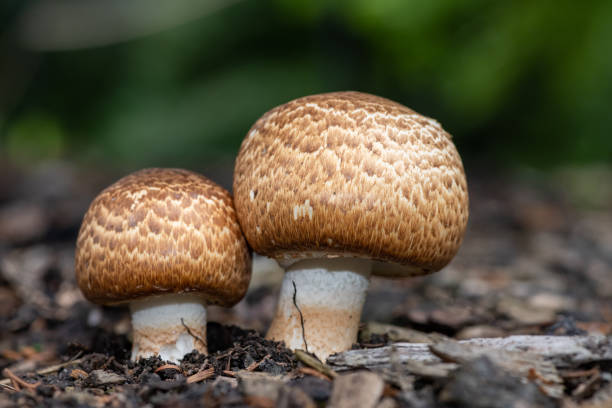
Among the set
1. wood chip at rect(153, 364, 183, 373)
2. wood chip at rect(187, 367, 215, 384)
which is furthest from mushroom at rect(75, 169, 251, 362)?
wood chip at rect(187, 367, 215, 384)

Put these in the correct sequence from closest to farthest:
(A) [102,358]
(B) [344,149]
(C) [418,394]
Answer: (C) [418,394] → (B) [344,149] → (A) [102,358]

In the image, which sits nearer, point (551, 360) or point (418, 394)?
point (418, 394)

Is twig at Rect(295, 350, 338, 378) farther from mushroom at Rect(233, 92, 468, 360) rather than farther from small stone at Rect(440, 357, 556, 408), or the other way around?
small stone at Rect(440, 357, 556, 408)

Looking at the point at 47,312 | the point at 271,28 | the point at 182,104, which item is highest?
the point at 271,28

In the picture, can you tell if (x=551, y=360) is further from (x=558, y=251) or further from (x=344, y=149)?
(x=558, y=251)

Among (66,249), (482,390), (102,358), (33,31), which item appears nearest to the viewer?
(482,390)

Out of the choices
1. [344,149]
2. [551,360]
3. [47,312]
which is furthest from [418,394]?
[47,312]

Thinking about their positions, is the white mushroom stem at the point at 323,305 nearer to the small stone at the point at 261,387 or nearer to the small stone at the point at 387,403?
the small stone at the point at 261,387
